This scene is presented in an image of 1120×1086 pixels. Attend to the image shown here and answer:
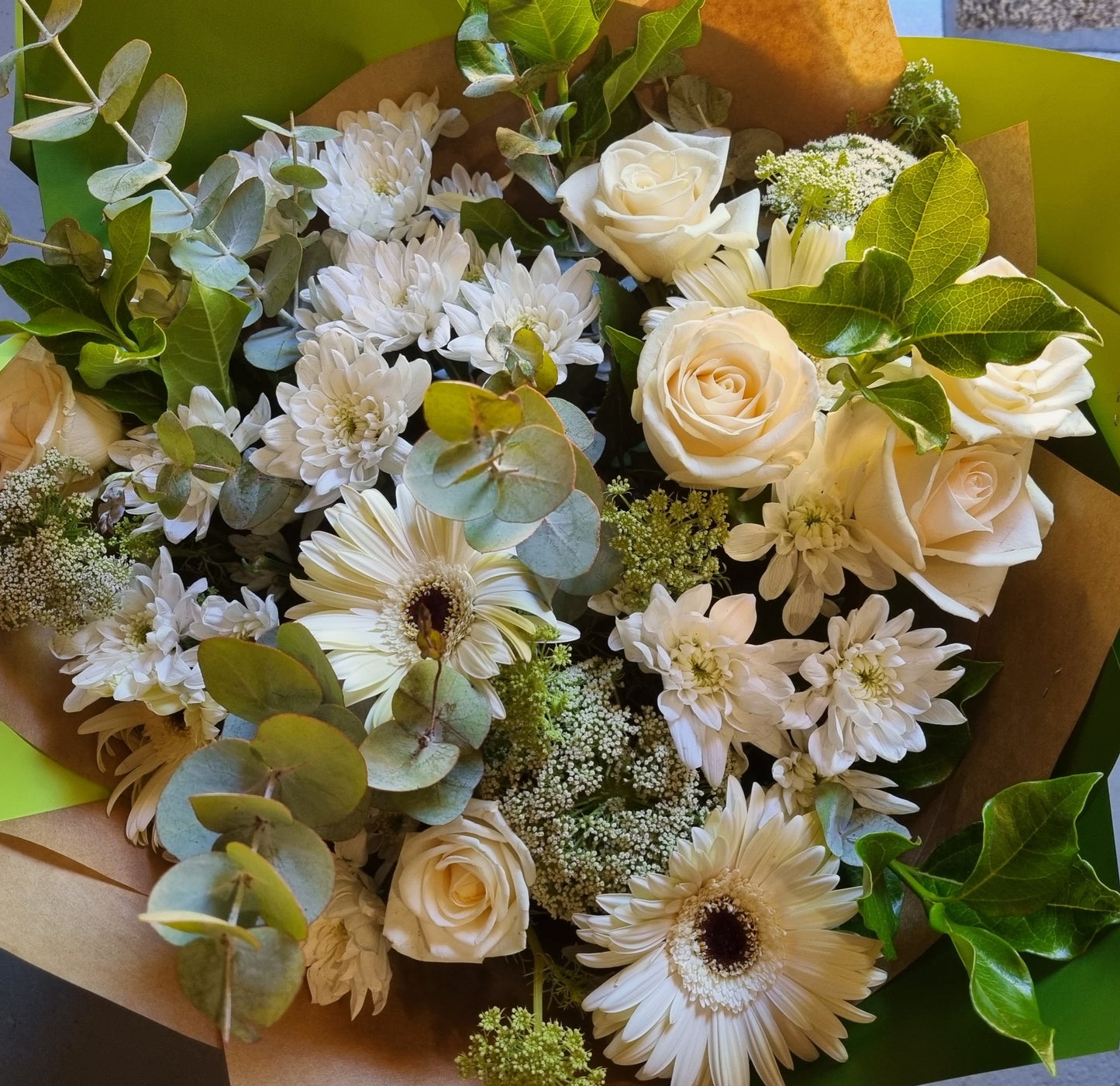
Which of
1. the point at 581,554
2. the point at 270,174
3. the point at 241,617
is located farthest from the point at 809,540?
the point at 270,174

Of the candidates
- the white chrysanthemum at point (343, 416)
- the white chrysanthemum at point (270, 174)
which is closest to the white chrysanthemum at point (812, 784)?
the white chrysanthemum at point (343, 416)

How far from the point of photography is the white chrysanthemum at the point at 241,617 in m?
0.66

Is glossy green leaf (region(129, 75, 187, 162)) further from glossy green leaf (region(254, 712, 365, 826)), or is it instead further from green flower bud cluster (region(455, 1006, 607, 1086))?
green flower bud cluster (region(455, 1006, 607, 1086))

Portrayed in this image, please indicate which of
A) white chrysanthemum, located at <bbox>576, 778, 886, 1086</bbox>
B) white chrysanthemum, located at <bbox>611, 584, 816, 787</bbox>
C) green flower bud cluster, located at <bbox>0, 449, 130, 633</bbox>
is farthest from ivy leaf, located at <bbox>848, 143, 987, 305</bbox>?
green flower bud cluster, located at <bbox>0, 449, 130, 633</bbox>

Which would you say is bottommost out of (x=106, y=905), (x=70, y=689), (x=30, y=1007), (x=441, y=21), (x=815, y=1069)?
(x=30, y=1007)

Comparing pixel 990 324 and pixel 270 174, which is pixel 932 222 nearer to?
pixel 990 324

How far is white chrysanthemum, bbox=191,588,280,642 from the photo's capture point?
0.66 meters

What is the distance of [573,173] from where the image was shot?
2.36 feet

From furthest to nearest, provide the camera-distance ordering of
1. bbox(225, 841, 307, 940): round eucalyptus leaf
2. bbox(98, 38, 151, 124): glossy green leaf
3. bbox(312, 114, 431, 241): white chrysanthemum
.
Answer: bbox(312, 114, 431, 241): white chrysanthemum
bbox(98, 38, 151, 124): glossy green leaf
bbox(225, 841, 307, 940): round eucalyptus leaf

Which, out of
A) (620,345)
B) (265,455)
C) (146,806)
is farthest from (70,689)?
(620,345)

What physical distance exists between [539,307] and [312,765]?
0.37m

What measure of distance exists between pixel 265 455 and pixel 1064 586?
2.05ft

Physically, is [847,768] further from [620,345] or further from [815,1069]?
[620,345]

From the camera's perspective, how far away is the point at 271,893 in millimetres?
445
